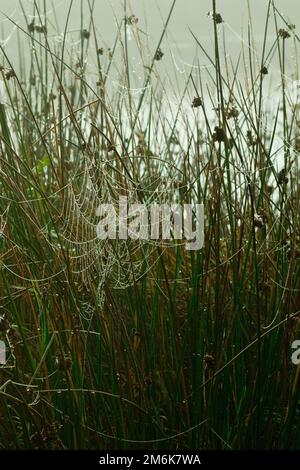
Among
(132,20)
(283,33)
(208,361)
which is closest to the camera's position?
(208,361)

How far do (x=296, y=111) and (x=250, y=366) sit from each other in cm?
61

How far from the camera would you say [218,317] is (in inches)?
62.4

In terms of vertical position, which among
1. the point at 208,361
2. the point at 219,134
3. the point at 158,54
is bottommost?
the point at 208,361

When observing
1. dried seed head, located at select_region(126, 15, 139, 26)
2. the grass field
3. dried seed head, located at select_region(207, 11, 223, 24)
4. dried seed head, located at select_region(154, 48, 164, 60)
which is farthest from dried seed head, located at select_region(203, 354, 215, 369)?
dried seed head, located at select_region(126, 15, 139, 26)

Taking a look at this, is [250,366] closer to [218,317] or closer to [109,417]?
[218,317]

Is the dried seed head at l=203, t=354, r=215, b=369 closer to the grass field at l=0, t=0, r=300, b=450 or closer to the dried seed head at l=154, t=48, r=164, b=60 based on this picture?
the grass field at l=0, t=0, r=300, b=450

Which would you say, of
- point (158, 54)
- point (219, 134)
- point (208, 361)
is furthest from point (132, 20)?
point (208, 361)

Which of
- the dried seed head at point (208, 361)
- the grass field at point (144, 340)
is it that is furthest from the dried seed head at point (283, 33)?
the dried seed head at point (208, 361)

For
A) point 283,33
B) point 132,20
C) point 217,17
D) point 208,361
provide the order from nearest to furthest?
point 208,361 < point 217,17 < point 283,33 < point 132,20

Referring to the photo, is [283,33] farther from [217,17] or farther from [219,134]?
[219,134]

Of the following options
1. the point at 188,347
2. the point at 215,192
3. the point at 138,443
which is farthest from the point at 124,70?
the point at 138,443

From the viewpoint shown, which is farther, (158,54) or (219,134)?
(158,54)

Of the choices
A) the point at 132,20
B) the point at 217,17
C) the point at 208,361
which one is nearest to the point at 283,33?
the point at 217,17

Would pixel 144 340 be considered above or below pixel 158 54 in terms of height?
below
